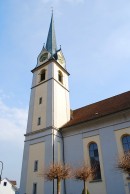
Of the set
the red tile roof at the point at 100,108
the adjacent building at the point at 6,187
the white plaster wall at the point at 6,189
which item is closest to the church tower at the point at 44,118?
the red tile roof at the point at 100,108

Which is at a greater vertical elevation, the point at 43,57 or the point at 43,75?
the point at 43,57

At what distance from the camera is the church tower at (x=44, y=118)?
61.2 feet

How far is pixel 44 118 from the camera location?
21672 mm

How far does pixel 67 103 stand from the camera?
82.5ft

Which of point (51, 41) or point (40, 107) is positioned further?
point (51, 41)

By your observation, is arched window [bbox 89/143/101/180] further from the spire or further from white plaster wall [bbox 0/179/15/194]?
white plaster wall [bbox 0/179/15/194]

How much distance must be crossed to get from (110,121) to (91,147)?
126 inches

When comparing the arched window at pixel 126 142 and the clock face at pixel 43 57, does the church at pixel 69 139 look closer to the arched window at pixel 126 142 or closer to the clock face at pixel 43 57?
the arched window at pixel 126 142

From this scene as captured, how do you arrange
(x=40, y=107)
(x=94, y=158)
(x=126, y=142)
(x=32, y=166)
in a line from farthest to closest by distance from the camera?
(x=40, y=107), (x=32, y=166), (x=94, y=158), (x=126, y=142)

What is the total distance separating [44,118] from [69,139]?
3.88 m

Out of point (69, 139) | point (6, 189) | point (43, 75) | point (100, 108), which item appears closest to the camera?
point (69, 139)

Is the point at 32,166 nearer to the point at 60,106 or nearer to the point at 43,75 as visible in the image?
the point at 60,106

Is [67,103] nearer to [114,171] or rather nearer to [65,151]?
[65,151]

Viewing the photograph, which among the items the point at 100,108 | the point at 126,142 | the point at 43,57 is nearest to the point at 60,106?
the point at 100,108
